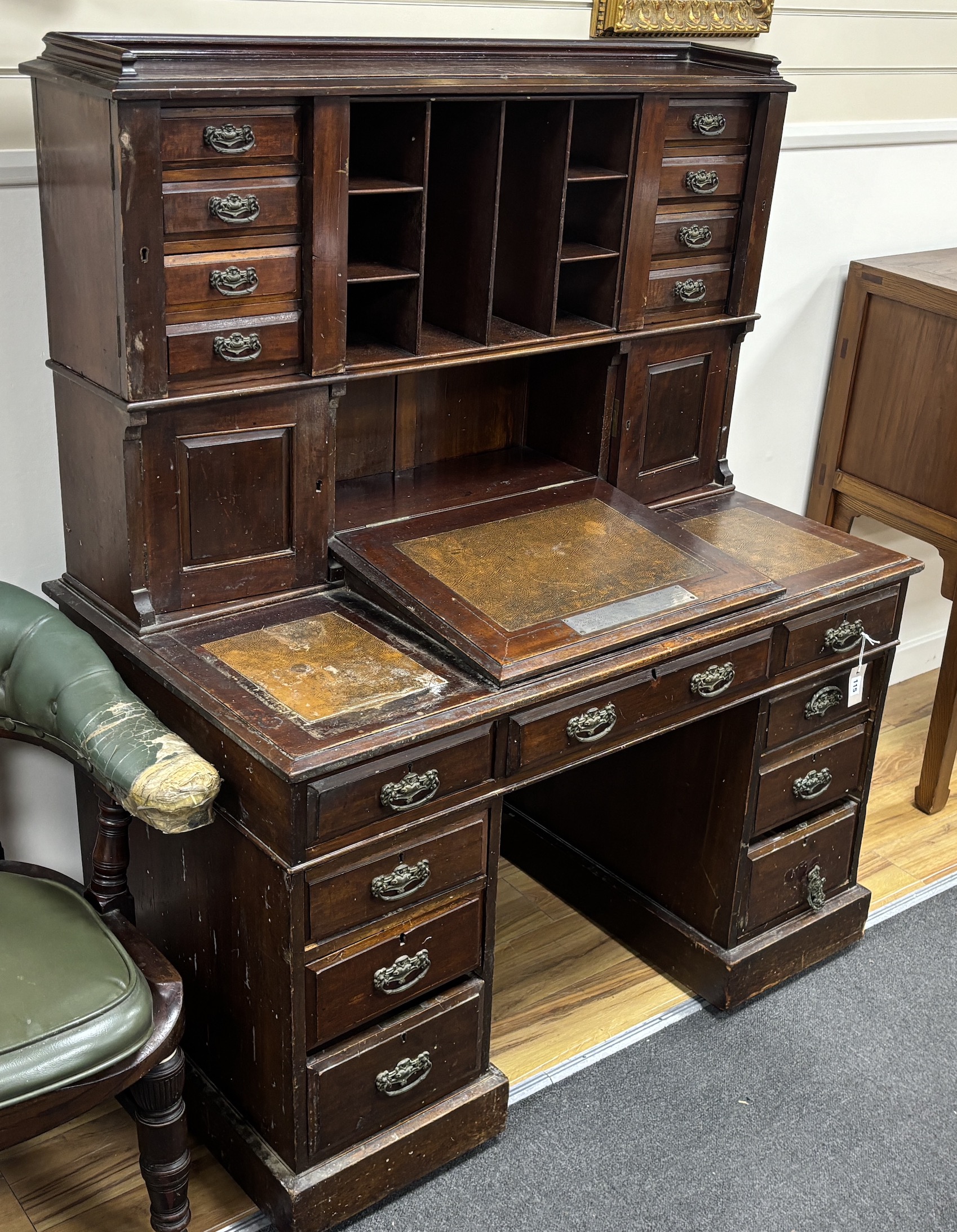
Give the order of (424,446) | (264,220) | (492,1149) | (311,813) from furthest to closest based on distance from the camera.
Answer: (424,446) < (492,1149) < (264,220) < (311,813)

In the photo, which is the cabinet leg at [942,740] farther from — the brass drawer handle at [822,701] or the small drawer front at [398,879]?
the small drawer front at [398,879]

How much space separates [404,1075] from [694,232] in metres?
1.68

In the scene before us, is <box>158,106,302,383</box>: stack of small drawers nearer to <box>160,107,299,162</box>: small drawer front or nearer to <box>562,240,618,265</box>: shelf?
<box>160,107,299,162</box>: small drawer front

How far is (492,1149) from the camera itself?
2.46 m

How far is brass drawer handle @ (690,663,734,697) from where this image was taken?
2.39 metres

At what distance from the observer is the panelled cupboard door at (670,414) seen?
2.69 metres

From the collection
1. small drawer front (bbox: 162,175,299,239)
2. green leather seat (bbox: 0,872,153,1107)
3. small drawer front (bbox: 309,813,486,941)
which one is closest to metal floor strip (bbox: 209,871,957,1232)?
small drawer front (bbox: 309,813,486,941)

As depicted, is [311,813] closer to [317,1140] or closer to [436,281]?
[317,1140]

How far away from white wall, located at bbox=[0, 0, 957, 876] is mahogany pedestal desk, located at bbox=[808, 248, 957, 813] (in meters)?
0.08

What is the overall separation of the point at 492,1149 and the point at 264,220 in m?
1.69

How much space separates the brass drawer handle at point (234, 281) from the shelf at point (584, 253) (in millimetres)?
659

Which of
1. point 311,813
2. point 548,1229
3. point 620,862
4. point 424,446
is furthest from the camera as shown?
point 620,862

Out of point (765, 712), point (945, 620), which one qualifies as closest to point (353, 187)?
point (765, 712)

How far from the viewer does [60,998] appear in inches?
73.3
